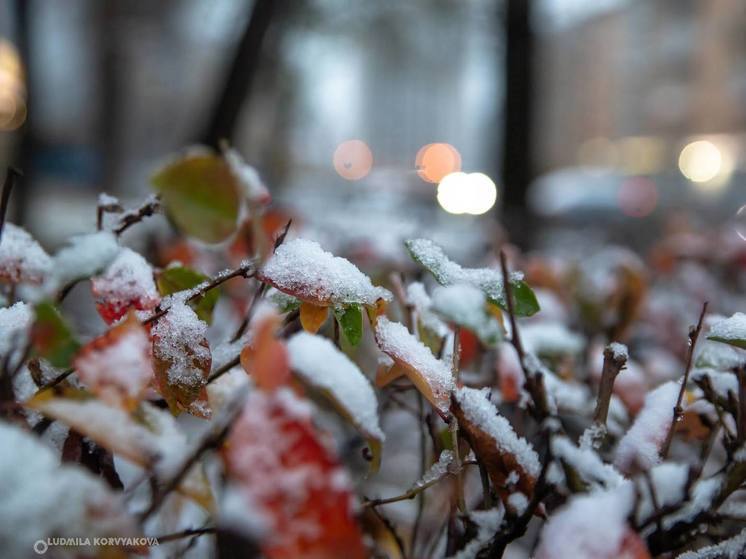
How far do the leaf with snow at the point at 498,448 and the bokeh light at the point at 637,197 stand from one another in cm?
1190

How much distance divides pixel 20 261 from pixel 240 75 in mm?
4022

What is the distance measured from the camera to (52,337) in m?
0.54

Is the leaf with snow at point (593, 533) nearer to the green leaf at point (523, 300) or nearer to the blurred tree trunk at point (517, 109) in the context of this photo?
the green leaf at point (523, 300)

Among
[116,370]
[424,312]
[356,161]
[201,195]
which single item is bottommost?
[116,370]

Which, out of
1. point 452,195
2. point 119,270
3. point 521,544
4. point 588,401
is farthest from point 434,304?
point 452,195

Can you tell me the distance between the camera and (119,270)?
0.83 m

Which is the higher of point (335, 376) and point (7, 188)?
point (7, 188)

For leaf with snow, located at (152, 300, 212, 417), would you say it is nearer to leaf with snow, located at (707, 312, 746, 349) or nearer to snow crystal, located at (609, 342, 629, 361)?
snow crystal, located at (609, 342, 629, 361)

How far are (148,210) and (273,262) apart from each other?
27cm

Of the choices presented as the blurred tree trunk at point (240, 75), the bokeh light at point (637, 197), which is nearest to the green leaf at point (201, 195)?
the blurred tree trunk at point (240, 75)

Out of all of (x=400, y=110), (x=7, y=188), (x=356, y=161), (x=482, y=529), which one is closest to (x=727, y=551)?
(x=482, y=529)

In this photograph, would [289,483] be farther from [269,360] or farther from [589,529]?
[589,529]

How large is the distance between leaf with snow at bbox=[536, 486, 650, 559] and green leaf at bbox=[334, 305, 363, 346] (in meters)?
0.28

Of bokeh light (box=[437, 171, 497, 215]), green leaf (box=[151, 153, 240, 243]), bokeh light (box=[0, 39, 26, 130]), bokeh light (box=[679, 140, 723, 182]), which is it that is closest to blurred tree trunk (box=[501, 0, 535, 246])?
bokeh light (box=[437, 171, 497, 215])
